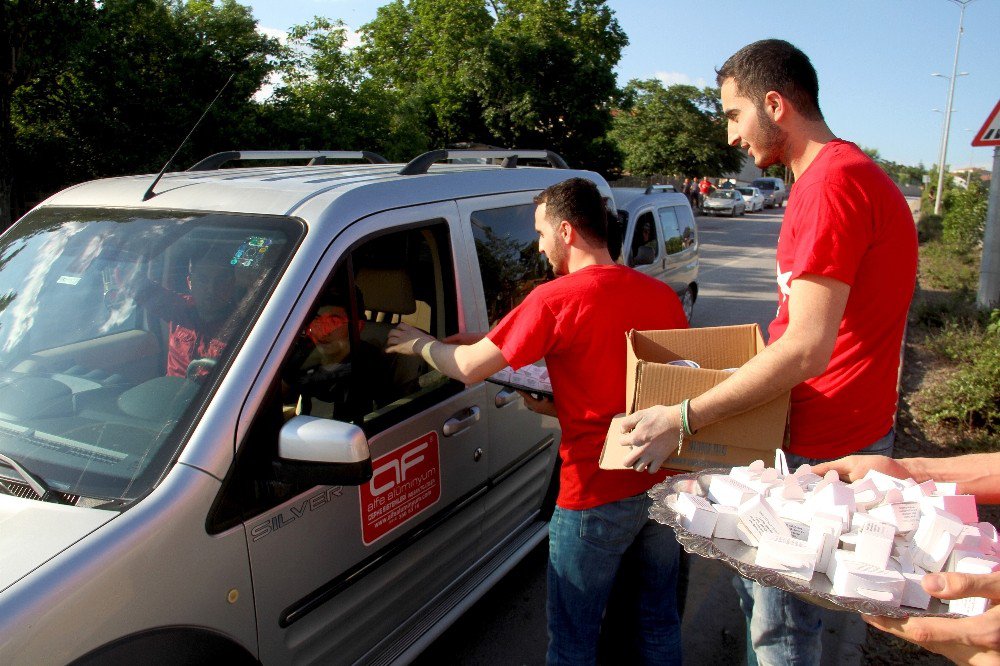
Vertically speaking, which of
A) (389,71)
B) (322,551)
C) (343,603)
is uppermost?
(389,71)

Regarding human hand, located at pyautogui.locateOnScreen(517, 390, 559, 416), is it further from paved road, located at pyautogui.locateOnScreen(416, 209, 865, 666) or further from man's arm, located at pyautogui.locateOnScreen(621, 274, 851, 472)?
paved road, located at pyautogui.locateOnScreen(416, 209, 865, 666)

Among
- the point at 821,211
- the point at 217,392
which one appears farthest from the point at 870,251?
the point at 217,392

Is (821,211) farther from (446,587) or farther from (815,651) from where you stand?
(446,587)

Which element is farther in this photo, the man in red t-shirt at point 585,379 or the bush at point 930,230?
the bush at point 930,230

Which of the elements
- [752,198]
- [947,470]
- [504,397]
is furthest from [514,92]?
[947,470]

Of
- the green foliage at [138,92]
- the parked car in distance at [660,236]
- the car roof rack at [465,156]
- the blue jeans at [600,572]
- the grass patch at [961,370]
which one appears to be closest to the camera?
the blue jeans at [600,572]

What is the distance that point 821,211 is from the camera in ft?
6.36

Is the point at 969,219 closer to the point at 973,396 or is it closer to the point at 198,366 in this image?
the point at 973,396

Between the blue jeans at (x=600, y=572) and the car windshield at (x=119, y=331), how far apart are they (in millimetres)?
1220

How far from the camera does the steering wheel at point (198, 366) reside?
2074 millimetres

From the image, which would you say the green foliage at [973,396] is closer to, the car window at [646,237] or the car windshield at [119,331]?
the car window at [646,237]

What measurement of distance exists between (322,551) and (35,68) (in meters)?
9.77

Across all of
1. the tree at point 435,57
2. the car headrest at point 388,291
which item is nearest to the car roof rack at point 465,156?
the car headrest at point 388,291

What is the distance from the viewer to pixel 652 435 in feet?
6.68
